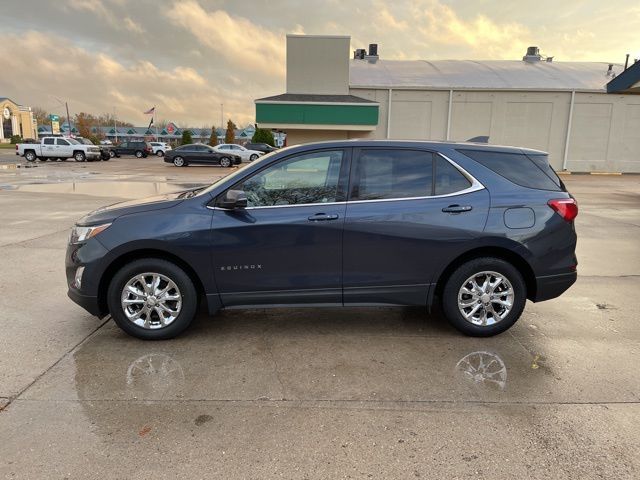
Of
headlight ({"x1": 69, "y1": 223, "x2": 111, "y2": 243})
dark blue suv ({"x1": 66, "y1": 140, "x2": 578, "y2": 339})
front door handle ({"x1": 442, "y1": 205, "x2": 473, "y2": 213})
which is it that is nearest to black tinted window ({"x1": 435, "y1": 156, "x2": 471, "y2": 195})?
dark blue suv ({"x1": 66, "y1": 140, "x2": 578, "y2": 339})

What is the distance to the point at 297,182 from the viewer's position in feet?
14.0

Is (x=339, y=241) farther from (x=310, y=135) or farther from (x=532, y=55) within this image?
(x=532, y=55)

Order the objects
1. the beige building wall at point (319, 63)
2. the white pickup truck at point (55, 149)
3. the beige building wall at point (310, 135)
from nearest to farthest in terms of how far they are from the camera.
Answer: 1. the beige building wall at point (310, 135)
2. the beige building wall at point (319, 63)
3. the white pickup truck at point (55, 149)

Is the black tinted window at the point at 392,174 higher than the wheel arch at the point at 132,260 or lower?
higher

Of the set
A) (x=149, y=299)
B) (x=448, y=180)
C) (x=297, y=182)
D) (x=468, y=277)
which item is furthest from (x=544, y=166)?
(x=149, y=299)

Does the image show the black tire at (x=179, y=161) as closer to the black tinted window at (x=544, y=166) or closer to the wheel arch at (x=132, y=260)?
→ the wheel arch at (x=132, y=260)

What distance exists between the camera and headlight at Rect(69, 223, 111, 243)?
4133 millimetres

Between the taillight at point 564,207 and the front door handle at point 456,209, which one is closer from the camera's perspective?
the front door handle at point 456,209

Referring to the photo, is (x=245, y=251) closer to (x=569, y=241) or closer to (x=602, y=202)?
(x=569, y=241)

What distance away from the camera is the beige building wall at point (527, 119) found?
3034cm

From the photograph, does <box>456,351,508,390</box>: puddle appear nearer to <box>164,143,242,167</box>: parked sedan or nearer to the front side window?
the front side window

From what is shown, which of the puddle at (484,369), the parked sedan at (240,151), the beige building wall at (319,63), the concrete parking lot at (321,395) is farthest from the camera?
the parked sedan at (240,151)

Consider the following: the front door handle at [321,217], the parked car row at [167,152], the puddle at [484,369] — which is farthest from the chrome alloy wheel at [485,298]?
the parked car row at [167,152]

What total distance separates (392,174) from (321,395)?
2.04m
